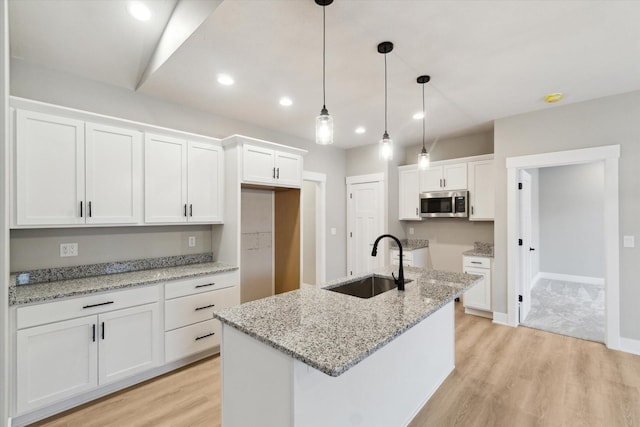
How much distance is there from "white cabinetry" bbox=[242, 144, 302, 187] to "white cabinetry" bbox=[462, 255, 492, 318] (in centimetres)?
266

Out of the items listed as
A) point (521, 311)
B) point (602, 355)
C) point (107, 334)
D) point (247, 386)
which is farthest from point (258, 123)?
point (602, 355)

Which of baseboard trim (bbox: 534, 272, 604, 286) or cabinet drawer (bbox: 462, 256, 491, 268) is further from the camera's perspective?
baseboard trim (bbox: 534, 272, 604, 286)

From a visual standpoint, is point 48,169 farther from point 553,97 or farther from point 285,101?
point 553,97

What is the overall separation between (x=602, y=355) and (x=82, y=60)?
5.55m

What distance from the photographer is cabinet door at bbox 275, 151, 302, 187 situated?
360cm

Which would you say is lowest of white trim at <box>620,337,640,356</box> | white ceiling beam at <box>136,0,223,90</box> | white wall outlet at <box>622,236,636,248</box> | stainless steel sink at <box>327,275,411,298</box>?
white trim at <box>620,337,640,356</box>

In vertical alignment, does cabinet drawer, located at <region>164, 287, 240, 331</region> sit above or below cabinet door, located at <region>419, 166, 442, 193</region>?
below

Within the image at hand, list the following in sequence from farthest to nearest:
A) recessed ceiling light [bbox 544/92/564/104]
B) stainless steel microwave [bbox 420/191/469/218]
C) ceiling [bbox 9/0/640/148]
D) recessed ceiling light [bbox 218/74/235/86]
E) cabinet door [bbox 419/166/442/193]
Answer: cabinet door [bbox 419/166/442/193], stainless steel microwave [bbox 420/191/469/218], recessed ceiling light [bbox 544/92/564/104], recessed ceiling light [bbox 218/74/235/86], ceiling [bbox 9/0/640/148]

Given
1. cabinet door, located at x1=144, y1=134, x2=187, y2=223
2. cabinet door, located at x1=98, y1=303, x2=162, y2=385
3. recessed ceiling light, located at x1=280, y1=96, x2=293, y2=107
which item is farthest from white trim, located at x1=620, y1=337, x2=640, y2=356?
cabinet door, located at x1=144, y1=134, x2=187, y2=223

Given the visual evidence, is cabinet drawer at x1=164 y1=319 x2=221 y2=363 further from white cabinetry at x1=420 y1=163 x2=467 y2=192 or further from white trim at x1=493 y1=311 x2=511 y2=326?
white cabinetry at x1=420 y1=163 x2=467 y2=192

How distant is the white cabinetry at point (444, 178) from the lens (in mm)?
4453

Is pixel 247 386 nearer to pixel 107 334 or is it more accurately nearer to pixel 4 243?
pixel 4 243

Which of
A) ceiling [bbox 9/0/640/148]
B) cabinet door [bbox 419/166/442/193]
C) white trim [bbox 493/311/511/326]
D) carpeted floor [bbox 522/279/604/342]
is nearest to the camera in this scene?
ceiling [bbox 9/0/640/148]

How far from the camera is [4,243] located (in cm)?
93
